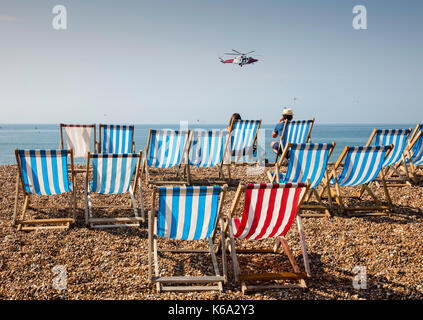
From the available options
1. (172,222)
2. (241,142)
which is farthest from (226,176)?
(172,222)

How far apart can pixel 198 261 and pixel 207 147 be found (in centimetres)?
270

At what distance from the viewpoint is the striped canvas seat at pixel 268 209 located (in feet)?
8.46

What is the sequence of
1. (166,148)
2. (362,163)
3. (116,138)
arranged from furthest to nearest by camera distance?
1. (116,138)
2. (166,148)
3. (362,163)

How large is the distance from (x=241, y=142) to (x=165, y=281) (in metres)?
4.21

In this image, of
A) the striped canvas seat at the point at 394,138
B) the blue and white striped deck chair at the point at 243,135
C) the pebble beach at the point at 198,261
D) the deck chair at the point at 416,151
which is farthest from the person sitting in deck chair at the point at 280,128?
the pebble beach at the point at 198,261

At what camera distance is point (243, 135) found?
6.33 meters

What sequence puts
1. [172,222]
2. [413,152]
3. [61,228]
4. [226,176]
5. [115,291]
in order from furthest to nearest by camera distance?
[226,176] → [413,152] → [61,228] → [172,222] → [115,291]

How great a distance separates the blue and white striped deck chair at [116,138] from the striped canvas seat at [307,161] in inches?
126

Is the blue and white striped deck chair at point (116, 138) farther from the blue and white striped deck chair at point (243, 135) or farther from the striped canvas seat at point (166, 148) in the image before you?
A: the blue and white striped deck chair at point (243, 135)

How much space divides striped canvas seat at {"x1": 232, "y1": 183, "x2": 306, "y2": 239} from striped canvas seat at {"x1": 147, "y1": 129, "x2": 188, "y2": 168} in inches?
102

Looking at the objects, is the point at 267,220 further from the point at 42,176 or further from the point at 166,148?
the point at 166,148

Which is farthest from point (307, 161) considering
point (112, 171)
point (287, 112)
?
point (287, 112)
